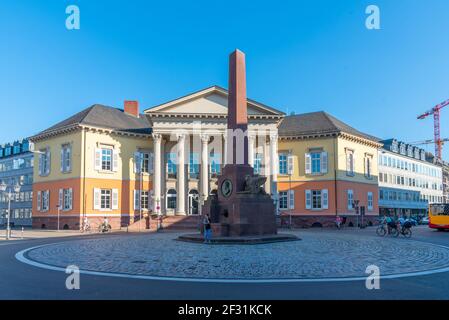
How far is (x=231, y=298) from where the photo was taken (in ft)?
26.1

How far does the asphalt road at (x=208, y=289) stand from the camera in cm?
809

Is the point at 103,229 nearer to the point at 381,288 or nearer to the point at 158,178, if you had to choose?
the point at 158,178

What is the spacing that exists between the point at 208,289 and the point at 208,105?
3508cm

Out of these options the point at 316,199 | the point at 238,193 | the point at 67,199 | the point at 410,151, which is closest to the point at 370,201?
the point at 316,199

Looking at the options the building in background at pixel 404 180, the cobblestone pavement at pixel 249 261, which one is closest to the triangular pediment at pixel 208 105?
the cobblestone pavement at pixel 249 261

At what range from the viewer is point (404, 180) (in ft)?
241

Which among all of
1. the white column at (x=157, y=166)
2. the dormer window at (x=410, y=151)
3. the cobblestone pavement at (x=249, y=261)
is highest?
the dormer window at (x=410, y=151)

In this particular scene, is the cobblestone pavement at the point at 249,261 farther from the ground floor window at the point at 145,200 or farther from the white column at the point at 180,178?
the ground floor window at the point at 145,200

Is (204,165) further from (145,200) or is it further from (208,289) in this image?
(208,289)

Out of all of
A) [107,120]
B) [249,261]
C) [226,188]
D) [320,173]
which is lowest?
[249,261]

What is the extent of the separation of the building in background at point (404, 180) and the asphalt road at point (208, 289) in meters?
59.3

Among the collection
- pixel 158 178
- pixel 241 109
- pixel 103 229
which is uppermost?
pixel 241 109
